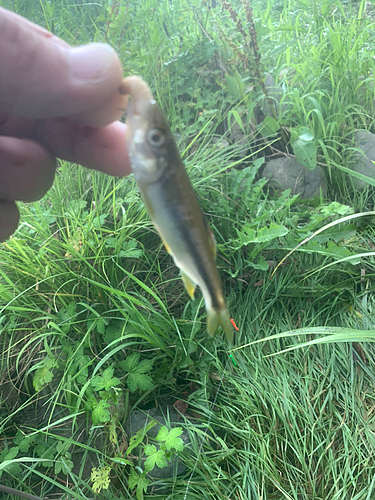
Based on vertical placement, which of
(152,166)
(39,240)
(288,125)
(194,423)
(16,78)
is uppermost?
(16,78)

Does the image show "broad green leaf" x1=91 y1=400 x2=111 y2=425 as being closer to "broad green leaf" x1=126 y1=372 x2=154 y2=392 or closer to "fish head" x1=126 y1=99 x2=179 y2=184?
"broad green leaf" x1=126 y1=372 x2=154 y2=392

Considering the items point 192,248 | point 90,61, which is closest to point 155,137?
point 192,248

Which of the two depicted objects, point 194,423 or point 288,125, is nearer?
point 194,423

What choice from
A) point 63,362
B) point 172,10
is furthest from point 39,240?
point 172,10

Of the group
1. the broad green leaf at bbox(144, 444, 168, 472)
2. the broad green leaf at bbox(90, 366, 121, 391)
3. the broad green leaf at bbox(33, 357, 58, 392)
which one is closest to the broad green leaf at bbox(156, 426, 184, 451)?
the broad green leaf at bbox(144, 444, 168, 472)

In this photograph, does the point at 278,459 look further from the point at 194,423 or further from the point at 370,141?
the point at 370,141

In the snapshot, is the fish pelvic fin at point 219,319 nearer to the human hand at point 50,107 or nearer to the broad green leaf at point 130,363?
the human hand at point 50,107

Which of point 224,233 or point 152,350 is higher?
point 224,233
